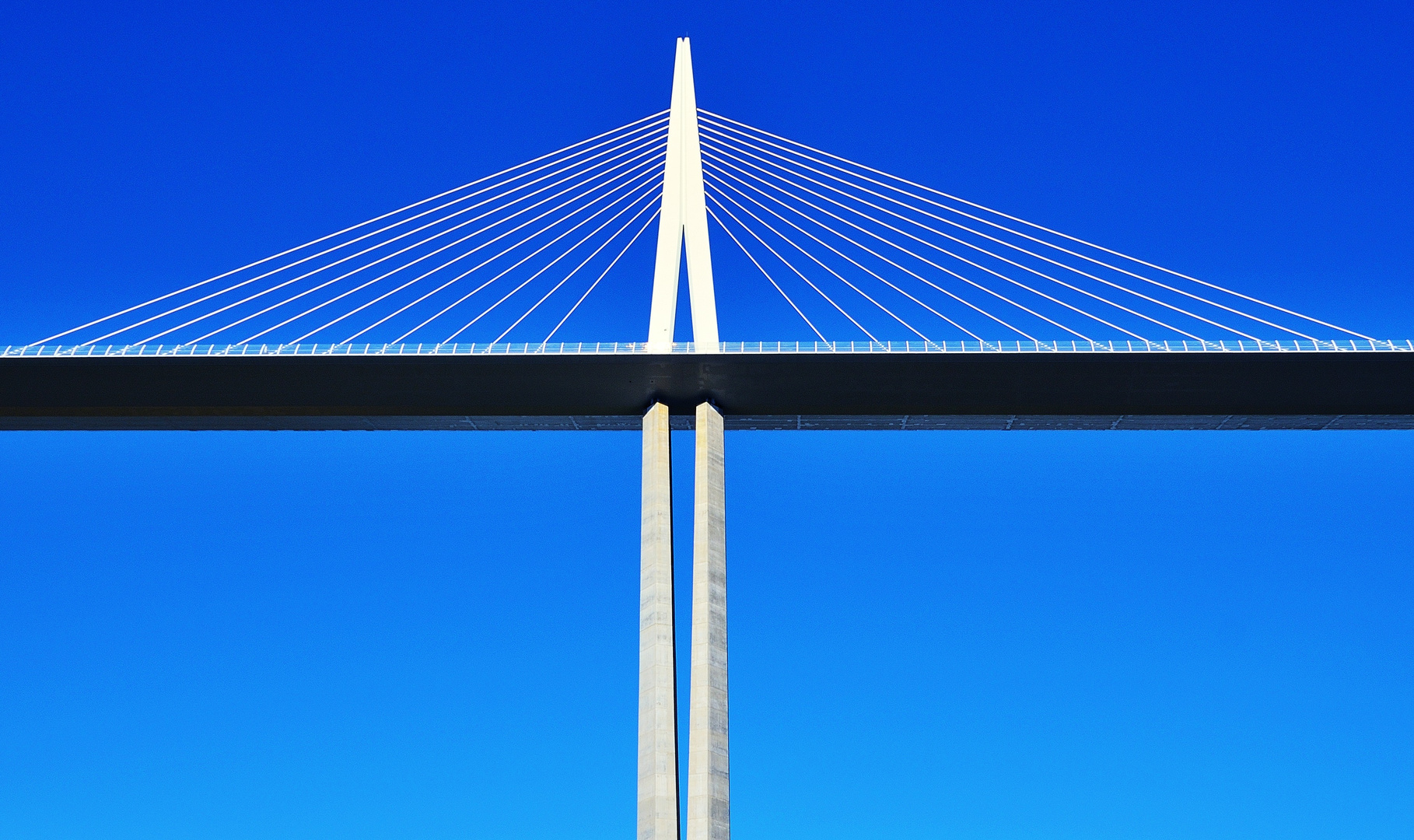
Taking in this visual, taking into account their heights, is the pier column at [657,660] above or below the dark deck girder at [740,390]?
below

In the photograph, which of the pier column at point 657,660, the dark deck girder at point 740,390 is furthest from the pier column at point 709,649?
the dark deck girder at point 740,390

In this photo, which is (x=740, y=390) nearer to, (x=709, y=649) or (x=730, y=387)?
(x=730, y=387)

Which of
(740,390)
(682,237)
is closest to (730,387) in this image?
(740,390)

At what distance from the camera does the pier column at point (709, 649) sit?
867 inches

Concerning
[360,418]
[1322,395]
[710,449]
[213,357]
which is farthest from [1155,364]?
[213,357]

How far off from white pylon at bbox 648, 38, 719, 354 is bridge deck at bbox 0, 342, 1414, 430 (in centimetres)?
57

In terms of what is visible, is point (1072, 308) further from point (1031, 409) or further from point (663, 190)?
point (663, 190)

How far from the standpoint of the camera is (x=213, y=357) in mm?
25719

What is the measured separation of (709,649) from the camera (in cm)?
2338

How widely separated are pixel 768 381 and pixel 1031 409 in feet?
17.0

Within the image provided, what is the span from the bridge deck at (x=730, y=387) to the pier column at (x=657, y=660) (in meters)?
1.91

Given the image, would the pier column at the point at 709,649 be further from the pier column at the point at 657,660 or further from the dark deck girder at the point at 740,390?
the dark deck girder at the point at 740,390

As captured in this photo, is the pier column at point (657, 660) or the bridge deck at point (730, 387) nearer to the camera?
the pier column at point (657, 660)

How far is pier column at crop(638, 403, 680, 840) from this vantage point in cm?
2223
